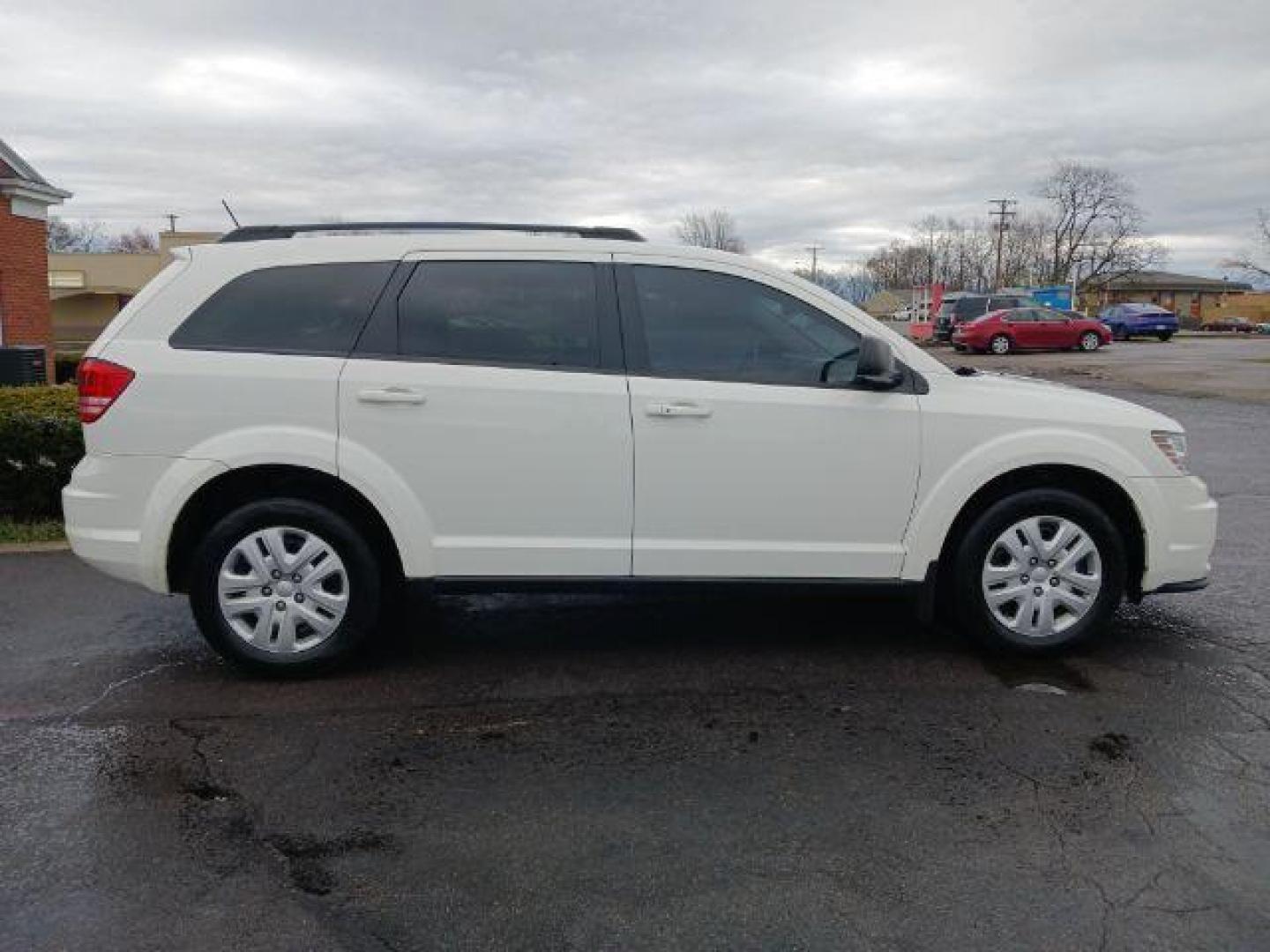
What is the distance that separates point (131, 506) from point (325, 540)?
82 cm

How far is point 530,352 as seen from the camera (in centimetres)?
437

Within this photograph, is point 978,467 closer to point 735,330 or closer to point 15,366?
point 735,330

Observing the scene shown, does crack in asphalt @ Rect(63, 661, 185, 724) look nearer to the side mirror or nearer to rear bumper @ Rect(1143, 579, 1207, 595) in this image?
the side mirror

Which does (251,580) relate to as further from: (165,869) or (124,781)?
(165,869)

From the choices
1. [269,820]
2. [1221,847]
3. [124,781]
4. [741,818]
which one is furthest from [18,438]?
[1221,847]

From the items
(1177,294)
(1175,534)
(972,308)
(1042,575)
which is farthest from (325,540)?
(1177,294)

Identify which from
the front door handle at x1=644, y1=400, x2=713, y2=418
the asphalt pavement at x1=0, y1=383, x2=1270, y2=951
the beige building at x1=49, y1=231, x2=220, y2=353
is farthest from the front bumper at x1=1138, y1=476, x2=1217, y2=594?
the beige building at x1=49, y1=231, x2=220, y2=353

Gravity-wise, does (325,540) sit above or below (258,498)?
below

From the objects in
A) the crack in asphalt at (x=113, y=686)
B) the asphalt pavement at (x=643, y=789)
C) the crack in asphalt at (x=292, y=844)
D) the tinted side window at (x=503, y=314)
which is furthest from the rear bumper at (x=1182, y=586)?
the crack in asphalt at (x=113, y=686)

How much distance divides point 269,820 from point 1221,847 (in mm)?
2916

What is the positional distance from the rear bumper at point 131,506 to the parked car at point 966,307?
105 feet

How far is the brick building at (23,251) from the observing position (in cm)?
1739

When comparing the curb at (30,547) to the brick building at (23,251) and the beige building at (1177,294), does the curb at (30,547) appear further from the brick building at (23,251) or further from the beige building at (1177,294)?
the beige building at (1177,294)

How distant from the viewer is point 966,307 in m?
35.1
